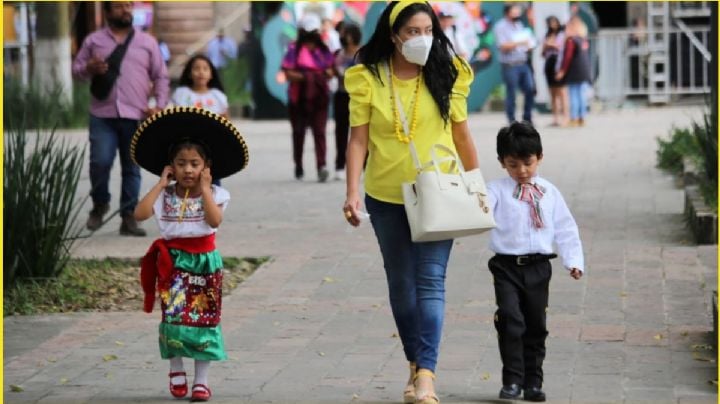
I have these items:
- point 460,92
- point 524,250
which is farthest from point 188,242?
point 524,250

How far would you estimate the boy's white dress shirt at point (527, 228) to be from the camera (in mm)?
6777

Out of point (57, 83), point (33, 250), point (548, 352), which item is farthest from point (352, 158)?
point (57, 83)

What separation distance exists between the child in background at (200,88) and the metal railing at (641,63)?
1811 centimetres

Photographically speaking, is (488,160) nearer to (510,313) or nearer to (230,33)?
(510,313)

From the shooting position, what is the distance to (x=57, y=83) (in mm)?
23094

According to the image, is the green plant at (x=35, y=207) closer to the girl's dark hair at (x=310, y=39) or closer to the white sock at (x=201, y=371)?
the white sock at (x=201, y=371)

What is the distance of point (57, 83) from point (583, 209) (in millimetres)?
11400

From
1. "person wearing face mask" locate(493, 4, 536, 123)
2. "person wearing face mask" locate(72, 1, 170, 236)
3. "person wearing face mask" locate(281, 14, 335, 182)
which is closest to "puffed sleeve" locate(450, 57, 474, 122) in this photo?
"person wearing face mask" locate(72, 1, 170, 236)

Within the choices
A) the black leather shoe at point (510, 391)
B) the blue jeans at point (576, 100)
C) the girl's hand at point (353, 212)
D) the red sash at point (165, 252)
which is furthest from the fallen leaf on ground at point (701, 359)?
the blue jeans at point (576, 100)

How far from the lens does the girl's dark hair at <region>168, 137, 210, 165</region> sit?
7039mm

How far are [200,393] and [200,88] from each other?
5.60 m

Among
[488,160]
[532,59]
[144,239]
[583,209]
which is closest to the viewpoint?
[144,239]

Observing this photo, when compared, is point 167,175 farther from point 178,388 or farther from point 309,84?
point 309,84

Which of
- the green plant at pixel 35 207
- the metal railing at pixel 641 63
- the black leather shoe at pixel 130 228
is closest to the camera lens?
the green plant at pixel 35 207
